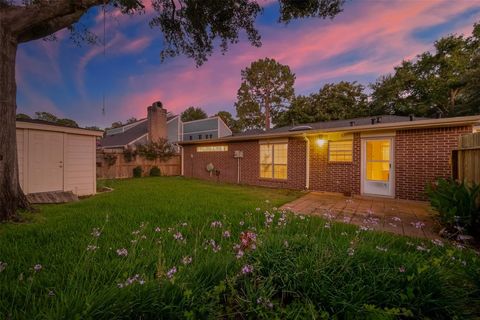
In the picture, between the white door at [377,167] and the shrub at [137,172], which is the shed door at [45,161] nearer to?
the shrub at [137,172]

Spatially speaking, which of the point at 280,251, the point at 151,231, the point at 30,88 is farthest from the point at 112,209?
the point at 30,88

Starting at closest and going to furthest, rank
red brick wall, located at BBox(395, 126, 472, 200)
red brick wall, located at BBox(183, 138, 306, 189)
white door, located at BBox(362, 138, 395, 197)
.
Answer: red brick wall, located at BBox(395, 126, 472, 200) < white door, located at BBox(362, 138, 395, 197) < red brick wall, located at BBox(183, 138, 306, 189)

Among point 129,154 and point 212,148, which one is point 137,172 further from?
point 212,148

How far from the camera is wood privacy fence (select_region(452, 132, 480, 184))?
3.66 metres

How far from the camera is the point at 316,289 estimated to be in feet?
5.22

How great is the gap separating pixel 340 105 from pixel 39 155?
974 inches

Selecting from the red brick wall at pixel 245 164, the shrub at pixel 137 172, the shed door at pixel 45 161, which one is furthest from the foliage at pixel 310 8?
→ the shrub at pixel 137 172

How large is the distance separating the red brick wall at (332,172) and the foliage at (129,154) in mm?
12409

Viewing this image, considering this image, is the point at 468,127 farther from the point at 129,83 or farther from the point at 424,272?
the point at 129,83

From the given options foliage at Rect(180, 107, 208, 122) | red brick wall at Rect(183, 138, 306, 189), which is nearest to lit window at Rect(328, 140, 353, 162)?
red brick wall at Rect(183, 138, 306, 189)

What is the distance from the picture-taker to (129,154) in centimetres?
1499

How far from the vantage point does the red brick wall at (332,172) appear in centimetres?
778

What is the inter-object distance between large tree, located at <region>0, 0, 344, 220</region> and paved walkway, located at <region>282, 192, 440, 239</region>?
20.2 feet

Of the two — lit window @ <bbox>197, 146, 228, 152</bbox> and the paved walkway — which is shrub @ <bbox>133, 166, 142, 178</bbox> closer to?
lit window @ <bbox>197, 146, 228, 152</bbox>
